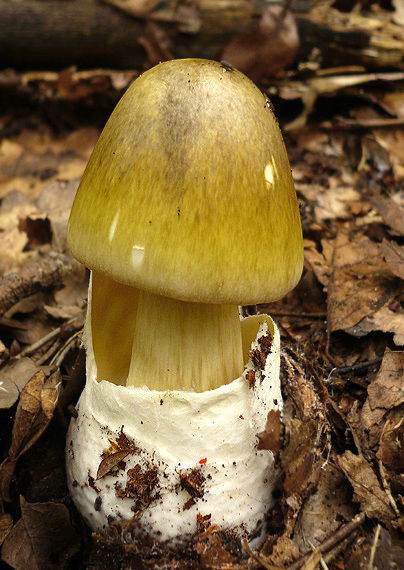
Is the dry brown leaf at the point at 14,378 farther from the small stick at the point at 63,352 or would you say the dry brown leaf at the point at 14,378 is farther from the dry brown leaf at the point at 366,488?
the dry brown leaf at the point at 366,488

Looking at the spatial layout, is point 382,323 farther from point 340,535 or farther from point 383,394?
point 340,535

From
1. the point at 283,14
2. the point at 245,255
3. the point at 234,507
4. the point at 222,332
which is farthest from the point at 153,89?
the point at 283,14

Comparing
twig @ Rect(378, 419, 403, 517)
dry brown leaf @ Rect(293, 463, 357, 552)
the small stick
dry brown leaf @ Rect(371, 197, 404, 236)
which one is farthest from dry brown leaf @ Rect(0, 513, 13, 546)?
dry brown leaf @ Rect(371, 197, 404, 236)

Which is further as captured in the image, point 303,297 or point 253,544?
point 303,297

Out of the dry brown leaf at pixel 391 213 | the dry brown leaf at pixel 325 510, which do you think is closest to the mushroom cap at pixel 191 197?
the dry brown leaf at pixel 325 510

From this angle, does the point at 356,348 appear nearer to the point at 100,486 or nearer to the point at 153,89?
the point at 100,486

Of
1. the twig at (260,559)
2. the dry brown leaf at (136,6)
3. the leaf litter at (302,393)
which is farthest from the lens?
the dry brown leaf at (136,6)
